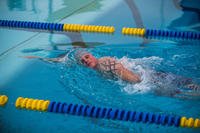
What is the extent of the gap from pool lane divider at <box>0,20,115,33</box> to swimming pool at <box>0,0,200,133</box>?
4.5 inches

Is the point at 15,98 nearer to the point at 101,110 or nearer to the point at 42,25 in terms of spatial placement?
the point at 101,110

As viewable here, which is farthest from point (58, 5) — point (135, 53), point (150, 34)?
point (135, 53)

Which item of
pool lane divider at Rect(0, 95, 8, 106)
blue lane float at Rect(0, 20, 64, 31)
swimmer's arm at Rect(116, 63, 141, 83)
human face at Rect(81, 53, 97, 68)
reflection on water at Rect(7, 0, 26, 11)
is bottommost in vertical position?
pool lane divider at Rect(0, 95, 8, 106)

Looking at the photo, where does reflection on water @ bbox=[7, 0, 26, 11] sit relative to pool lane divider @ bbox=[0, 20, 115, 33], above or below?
above

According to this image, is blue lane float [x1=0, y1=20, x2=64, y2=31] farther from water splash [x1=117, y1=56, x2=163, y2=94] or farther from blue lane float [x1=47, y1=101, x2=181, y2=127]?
blue lane float [x1=47, y1=101, x2=181, y2=127]

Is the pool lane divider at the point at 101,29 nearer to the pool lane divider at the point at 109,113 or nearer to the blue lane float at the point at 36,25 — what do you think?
the blue lane float at the point at 36,25

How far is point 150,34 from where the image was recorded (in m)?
4.51

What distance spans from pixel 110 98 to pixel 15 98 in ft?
3.05

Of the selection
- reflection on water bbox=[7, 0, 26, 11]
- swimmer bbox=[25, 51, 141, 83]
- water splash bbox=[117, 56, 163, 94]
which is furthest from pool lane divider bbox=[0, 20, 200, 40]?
swimmer bbox=[25, 51, 141, 83]

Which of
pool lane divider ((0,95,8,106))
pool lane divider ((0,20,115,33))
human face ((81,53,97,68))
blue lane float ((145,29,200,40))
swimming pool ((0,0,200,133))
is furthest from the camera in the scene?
pool lane divider ((0,20,115,33))

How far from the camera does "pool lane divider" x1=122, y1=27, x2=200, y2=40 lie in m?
4.30

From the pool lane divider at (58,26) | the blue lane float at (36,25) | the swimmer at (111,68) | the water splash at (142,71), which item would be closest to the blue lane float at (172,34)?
the pool lane divider at (58,26)

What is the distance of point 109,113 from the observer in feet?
8.16

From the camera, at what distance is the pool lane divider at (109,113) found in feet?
7.71
